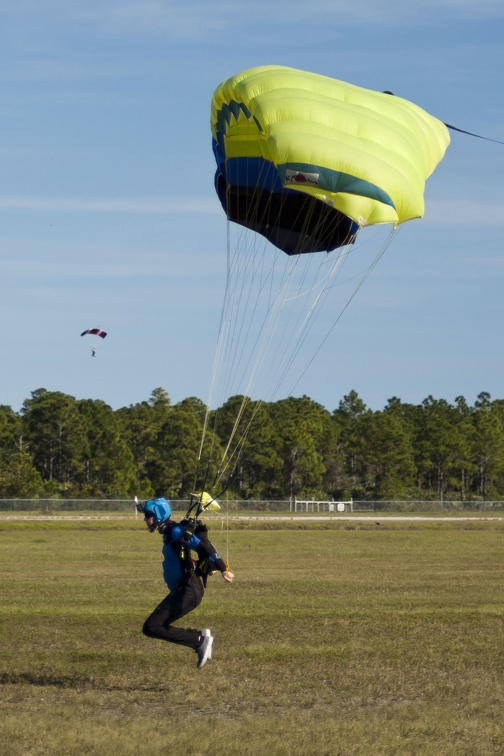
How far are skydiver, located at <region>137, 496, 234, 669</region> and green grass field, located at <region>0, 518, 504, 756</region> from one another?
0.54 metres

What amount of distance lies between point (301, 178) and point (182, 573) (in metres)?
5.20

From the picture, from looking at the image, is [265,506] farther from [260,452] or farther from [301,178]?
[301,178]

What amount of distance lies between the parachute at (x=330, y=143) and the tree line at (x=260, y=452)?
7054 cm

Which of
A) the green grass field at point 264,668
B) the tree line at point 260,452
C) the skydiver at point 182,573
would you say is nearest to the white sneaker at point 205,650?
the skydiver at point 182,573

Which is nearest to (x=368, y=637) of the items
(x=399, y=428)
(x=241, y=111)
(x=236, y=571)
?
(x=241, y=111)

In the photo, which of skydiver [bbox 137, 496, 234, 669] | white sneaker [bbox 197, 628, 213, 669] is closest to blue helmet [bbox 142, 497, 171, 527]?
skydiver [bbox 137, 496, 234, 669]

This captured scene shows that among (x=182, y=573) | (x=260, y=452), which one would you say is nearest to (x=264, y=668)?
(x=182, y=573)

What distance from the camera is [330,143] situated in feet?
44.1

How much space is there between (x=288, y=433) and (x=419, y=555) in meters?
62.8

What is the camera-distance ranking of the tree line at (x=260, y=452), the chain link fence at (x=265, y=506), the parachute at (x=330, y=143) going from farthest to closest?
1. the tree line at (x=260, y=452)
2. the chain link fence at (x=265, y=506)
3. the parachute at (x=330, y=143)

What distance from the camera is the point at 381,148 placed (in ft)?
45.0

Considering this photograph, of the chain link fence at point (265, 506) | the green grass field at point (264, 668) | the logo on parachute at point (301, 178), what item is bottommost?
the green grass field at point (264, 668)

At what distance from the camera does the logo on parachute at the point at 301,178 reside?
13.5m

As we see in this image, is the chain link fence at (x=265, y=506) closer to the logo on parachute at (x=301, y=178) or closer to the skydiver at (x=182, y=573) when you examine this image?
the logo on parachute at (x=301, y=178)
